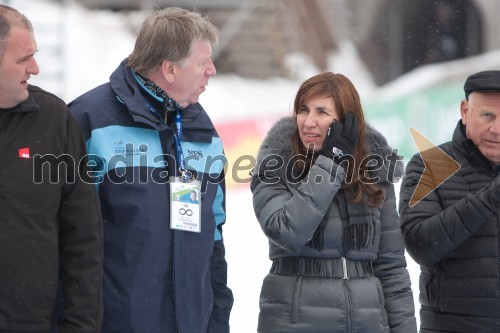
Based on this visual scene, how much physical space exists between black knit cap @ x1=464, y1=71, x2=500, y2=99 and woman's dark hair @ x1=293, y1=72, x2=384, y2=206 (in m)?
0.56

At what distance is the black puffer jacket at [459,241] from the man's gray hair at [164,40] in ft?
3.70

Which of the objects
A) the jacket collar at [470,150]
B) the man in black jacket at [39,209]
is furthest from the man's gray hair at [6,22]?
the jacket collar at [470,150]

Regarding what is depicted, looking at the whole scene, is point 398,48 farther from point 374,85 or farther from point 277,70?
point 277,70

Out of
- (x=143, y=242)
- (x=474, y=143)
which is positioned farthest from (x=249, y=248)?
(x=143, y=242)

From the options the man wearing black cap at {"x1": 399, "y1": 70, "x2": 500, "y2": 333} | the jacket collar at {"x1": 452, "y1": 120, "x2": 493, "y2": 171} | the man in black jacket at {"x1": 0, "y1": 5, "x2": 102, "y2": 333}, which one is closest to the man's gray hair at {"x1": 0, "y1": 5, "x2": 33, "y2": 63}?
the man in black jacket at {"x1": 0, "y1": 5, "x2": 102, "y2": 333}

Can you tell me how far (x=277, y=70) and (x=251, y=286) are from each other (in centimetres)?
855

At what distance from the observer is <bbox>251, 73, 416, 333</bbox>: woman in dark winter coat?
337 cm

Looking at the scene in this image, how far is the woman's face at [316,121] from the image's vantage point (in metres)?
3.51

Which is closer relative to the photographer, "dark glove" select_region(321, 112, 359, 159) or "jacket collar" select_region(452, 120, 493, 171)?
"dark glove" select_region(321, 112, 359, 159)

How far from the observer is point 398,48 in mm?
14992

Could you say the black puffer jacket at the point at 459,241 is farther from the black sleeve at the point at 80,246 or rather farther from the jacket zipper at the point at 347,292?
the black sleeve at the point at 80,246

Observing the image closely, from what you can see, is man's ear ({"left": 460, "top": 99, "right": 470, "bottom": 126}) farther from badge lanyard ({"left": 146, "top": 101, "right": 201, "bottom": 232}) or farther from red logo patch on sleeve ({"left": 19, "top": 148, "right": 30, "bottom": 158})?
red logo patch on sleeve ({"left": 19, "top": 148, "right": 30, "bottom": 158})

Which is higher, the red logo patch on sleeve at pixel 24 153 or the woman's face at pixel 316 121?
the woman's face at pixel 316 121

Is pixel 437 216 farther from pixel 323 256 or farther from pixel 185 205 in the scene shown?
pixel 185 205
